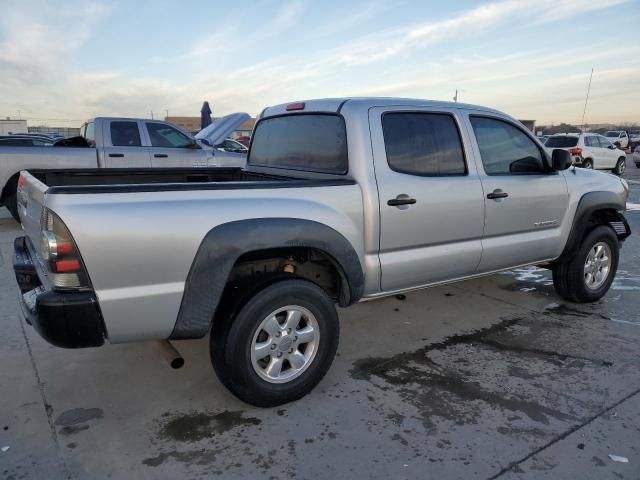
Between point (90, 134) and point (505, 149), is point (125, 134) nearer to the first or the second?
point (90, 134)

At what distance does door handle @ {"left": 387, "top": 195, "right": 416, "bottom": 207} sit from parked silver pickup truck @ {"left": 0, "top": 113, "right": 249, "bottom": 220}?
19.5ft

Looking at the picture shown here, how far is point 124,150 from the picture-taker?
870cm

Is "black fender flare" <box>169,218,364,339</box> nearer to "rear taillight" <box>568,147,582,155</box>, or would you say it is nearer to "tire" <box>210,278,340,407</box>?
"tire" <box>210,278,340,407</box>

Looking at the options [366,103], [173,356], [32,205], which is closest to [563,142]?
[366,103]

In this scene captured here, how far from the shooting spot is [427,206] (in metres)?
3.33

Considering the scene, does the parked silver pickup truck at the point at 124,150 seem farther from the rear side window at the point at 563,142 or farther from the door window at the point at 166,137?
the rear side window at the point at 563,142

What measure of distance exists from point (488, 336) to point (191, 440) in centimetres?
255

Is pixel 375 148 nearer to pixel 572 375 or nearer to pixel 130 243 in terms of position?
pixel 130 243

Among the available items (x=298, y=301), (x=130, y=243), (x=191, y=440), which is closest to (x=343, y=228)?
(x=298, y=301)

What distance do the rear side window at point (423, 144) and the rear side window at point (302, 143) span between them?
34 centimetres

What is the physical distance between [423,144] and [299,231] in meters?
1.31

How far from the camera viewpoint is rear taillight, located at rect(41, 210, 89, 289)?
2201 mm

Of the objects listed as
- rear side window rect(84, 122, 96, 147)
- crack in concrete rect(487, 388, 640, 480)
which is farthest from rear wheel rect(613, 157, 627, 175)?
crack in concrete rect(487, 388, 640, 480)

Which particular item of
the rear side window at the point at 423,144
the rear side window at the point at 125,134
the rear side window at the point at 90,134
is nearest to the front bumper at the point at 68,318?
the rear side window at the point at 423,144
